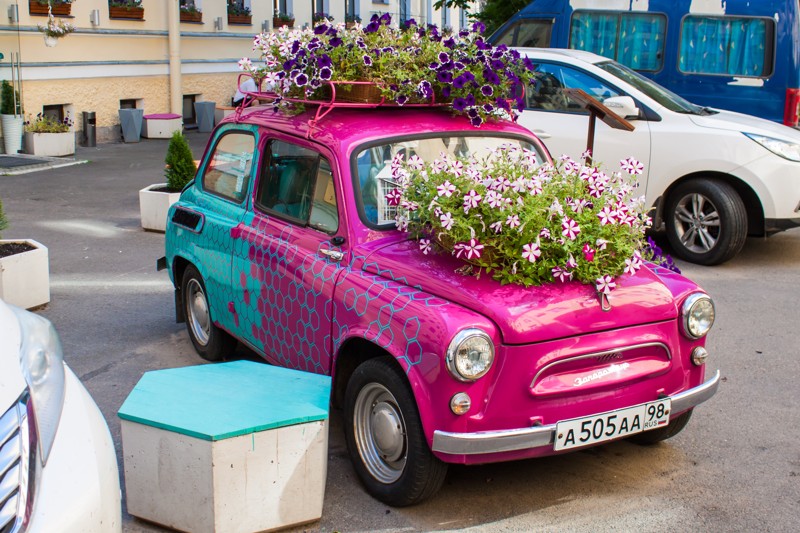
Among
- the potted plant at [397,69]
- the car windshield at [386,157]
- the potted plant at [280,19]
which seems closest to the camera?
the car windshield at [386,157]

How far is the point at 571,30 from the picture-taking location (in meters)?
12.4

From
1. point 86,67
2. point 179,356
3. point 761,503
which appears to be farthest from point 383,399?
point 86,67

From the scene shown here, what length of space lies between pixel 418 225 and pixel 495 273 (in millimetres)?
490

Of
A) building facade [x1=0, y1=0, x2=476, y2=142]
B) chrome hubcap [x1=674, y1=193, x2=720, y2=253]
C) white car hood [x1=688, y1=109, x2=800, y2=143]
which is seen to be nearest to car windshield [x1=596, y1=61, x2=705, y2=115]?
white car hood [x1=688, y1=109, x2=800, y2=143]

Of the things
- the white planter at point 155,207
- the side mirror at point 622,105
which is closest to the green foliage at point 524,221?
the side mirror at point 622,105

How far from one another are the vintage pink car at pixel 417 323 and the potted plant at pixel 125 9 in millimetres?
14534

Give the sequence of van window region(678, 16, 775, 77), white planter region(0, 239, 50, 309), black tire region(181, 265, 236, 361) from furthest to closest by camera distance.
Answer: van window region(678, 16, 775, 77) → white planter region(0, 239, 50, 309) → black tire region(181, 265, 236, 361)

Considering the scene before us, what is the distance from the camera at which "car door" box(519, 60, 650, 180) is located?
9.59 m

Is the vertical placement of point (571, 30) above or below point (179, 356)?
above

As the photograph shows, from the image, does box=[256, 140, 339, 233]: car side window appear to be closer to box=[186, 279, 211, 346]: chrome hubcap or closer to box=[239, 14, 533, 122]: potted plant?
box=[239, 14, 533, 122]: potted plant

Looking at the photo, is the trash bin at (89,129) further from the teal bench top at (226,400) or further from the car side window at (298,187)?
the teal bench top at (226,400)

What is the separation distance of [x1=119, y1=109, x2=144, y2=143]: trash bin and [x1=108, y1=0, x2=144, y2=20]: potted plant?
181 centimetres

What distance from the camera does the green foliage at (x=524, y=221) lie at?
4.42 m

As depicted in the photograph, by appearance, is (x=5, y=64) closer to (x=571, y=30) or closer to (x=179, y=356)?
(x=571, y=30)
